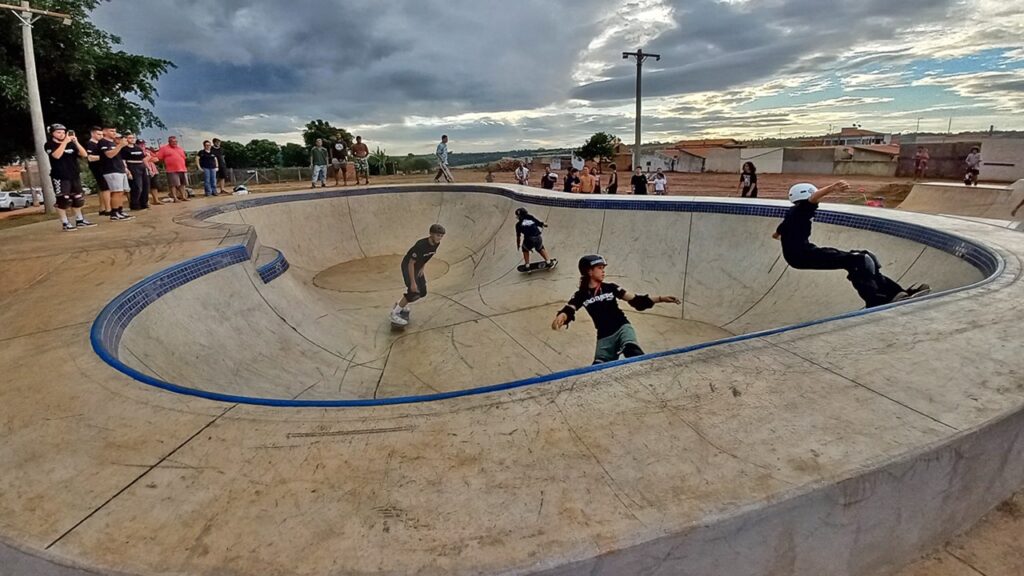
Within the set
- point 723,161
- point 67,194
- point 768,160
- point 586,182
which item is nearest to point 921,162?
point 768,160

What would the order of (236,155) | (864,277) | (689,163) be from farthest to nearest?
1. (236,155)
2. (689,163)
3. (864,277)

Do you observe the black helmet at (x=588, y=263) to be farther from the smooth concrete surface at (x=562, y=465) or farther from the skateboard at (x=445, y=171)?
the skateboard at (x=445, y=171)

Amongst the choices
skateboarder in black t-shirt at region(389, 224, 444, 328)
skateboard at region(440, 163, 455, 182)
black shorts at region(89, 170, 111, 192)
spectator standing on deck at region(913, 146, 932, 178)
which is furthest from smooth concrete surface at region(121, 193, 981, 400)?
spectator standing on deck at region(913, 146, 932, 178)

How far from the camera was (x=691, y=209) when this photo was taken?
33.0ft

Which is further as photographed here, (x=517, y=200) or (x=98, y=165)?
(x=517, y=200)

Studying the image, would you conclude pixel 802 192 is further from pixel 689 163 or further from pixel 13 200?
pixel 689 163

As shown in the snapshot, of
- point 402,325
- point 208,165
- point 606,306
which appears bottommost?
point 402,325

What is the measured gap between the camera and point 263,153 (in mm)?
58031

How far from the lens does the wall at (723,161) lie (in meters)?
41.9

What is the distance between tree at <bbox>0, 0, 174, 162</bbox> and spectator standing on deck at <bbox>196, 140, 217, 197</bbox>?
540 centimetres

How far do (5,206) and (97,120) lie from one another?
40.1ft

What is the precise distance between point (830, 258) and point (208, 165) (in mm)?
15845

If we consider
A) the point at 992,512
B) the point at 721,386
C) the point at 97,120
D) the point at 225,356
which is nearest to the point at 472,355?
the point at 225,356

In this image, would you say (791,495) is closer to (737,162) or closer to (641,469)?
(641,469)
